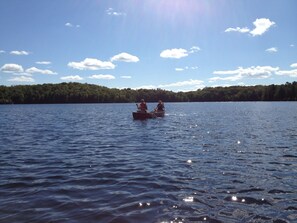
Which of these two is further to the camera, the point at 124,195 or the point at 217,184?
the point at 217,184

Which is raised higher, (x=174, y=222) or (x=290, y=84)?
(x=290, y=84)

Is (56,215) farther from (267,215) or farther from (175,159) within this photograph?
(175,159)

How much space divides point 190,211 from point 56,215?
11.5 ft

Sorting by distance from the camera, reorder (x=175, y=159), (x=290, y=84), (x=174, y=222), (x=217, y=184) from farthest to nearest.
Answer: (x=290, y=84), (x=175, y=159), (x=217, y=184), (x=174, y=222)

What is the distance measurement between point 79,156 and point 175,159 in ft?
16.6

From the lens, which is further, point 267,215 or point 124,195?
point 124,195

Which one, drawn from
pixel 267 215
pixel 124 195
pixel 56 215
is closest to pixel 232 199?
pixel 267 215

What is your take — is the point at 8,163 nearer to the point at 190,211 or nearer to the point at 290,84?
the point at 190,211

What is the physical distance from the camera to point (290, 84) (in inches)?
7279

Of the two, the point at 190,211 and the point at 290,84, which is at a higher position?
the point at 290,84

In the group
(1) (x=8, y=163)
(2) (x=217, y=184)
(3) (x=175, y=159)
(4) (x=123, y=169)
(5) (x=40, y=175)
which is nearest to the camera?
(2) (x=217, y=184)

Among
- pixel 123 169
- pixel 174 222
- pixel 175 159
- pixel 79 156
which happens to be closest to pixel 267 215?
pixel 174 222

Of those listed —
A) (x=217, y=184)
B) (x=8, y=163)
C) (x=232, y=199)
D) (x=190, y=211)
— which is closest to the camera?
(x=190, y=211)

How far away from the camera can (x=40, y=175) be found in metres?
12.7
